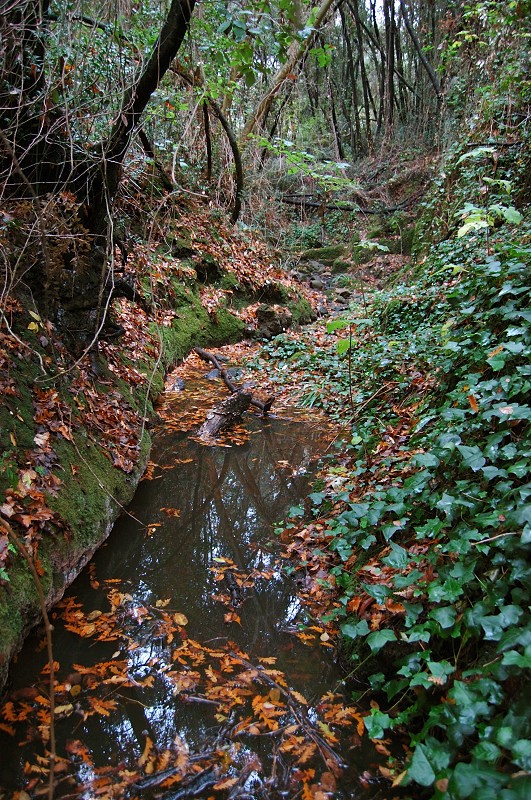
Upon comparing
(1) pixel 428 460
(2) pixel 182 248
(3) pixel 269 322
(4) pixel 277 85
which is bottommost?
(1) pixel 428 460

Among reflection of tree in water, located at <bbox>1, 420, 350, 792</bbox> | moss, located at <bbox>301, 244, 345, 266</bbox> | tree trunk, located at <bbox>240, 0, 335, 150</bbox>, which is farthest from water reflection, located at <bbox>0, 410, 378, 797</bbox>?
moss, located at <bbox>301, 244, 345, 266</bbox>

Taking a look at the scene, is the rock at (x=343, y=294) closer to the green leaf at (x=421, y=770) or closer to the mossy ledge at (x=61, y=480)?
the mossy ledge at (x=61, y=480)

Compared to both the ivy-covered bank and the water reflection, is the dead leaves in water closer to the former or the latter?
the water reflection

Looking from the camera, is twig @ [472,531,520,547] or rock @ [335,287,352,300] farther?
rock @ [335,287,352,300]

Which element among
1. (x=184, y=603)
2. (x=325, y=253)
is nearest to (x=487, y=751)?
(x=184, y=603)

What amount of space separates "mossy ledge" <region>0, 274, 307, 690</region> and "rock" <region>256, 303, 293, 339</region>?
15.9 feet

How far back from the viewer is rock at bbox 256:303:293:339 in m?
10.0

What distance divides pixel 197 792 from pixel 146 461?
337cm

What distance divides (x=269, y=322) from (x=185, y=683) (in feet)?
26.9

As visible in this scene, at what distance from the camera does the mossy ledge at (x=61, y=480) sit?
9.30 ft

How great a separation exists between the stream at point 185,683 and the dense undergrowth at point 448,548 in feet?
1.01

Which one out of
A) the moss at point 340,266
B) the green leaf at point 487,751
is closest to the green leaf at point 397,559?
the green leaf at point 487,751

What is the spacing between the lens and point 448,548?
239cm

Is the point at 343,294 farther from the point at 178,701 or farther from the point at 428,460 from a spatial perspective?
the point at 178,701
